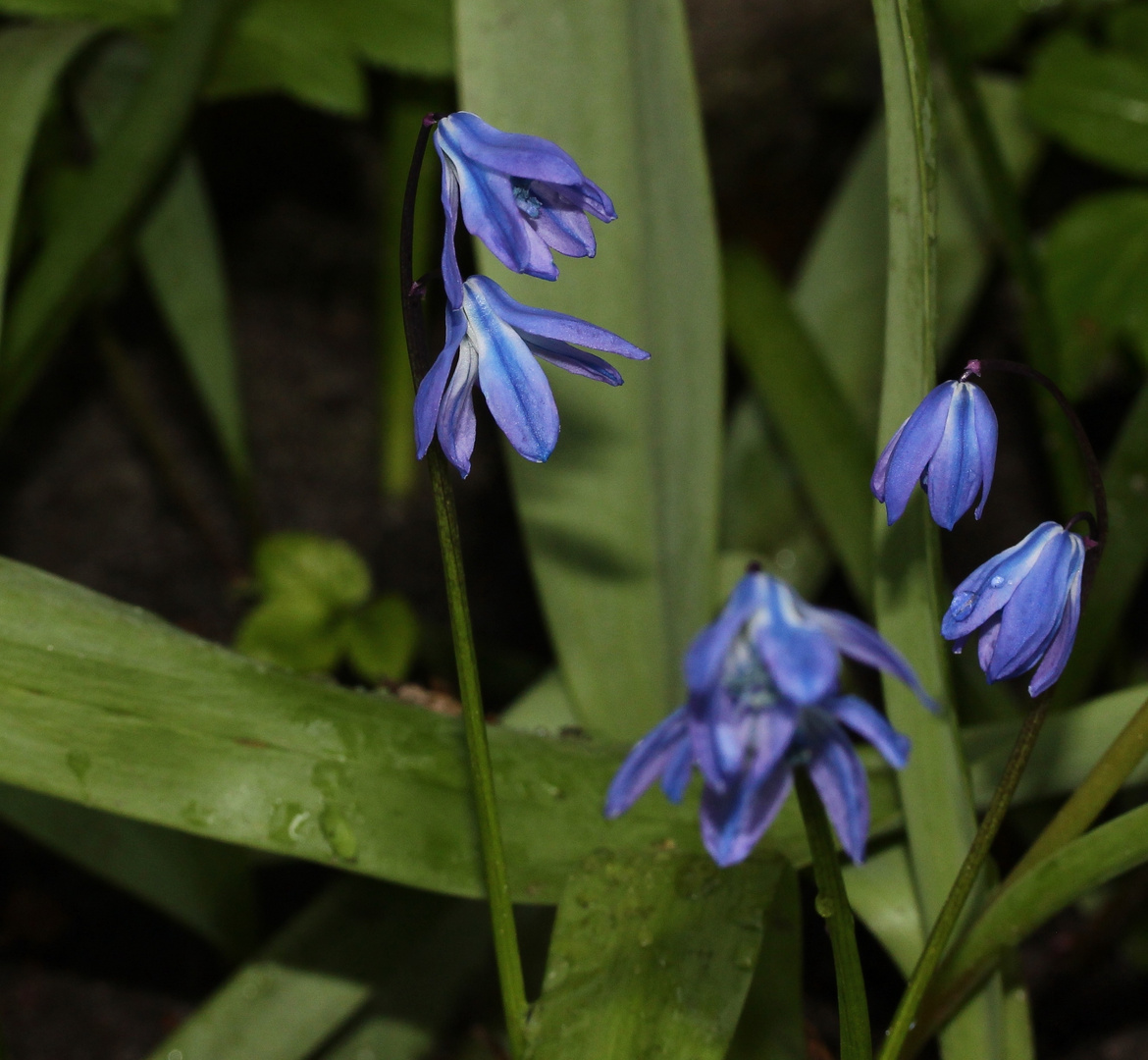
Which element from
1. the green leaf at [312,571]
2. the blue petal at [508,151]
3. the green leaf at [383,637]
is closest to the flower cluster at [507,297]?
the blue petal at [508,151]

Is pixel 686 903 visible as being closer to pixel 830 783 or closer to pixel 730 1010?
pixel 730 1010

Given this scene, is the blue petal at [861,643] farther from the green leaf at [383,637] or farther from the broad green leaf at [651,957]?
the green leaf at [383,637]

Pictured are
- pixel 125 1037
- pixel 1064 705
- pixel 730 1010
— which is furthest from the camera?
pixel 125 1037

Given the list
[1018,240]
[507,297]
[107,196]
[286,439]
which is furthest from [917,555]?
[286,439]

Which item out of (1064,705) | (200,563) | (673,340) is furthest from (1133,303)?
(200,563)

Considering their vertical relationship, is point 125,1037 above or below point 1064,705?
below

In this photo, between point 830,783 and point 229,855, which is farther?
point 229,855
